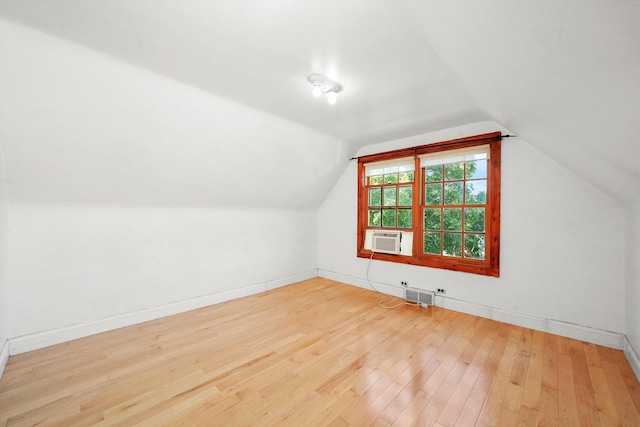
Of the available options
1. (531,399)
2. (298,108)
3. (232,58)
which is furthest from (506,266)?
(232,58)

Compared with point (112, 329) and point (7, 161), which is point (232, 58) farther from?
point (112, 329)

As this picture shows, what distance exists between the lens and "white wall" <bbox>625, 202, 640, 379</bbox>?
209 cm

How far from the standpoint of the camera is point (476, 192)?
3.34 m

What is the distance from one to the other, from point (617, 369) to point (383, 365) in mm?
1974

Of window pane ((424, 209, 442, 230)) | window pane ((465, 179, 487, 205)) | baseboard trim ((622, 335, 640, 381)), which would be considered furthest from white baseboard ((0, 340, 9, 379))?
baseboard trim ((622, 335, 640, 381))

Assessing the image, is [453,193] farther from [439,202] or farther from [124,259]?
[124,259]

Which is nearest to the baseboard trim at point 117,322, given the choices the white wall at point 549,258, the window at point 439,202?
the window at point 439,202

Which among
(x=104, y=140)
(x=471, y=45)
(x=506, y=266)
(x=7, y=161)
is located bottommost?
(x=506, y=266)

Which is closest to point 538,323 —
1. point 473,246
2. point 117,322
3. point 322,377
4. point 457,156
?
point 473,246

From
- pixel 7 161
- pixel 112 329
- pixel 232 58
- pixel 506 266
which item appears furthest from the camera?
pixel 506 266

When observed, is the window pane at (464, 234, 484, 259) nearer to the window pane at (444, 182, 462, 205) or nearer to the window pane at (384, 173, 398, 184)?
the window pane at (444, 182, 462, 205)

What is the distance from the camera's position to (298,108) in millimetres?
2885

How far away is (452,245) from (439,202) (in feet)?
2.34

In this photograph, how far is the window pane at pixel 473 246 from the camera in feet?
11.3
